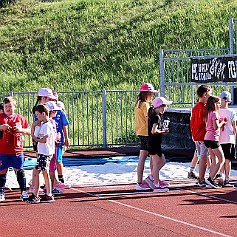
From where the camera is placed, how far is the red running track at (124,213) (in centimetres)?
1059

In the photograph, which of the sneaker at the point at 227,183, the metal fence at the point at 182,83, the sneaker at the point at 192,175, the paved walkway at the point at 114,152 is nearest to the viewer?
the sneaker at the point at 227,183

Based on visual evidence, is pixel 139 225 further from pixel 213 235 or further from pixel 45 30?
pixel 45 30

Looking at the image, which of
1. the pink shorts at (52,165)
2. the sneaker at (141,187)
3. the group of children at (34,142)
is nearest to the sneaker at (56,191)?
the group of children at (34,142)

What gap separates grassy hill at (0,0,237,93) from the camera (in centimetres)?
3800

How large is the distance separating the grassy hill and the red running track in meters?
21.5

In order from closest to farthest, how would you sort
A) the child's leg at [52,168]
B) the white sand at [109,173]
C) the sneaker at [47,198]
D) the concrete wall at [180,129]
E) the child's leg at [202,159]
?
the sneaker at [47,198]
the child's leg at [52,168]
the child's leg at [202,159]
the white sand at [109,173]
the concrete wall at [180,129]

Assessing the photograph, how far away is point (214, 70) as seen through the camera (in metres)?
19.7

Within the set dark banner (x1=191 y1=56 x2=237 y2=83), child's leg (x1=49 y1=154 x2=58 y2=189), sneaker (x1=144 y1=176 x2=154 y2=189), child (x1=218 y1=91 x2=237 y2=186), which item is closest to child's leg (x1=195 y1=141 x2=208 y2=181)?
child (x1=218 y1=91 x2=237 y2=186)

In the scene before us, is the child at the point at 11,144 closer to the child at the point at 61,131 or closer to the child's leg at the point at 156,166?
the child at the point at 61,131

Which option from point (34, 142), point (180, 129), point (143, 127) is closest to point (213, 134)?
point (143, 127)

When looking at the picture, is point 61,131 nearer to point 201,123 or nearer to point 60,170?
point 60,170

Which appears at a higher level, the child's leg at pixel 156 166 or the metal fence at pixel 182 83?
the metal fence at pixel 182 83

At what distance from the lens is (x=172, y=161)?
18406 millimetres

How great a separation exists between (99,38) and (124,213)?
3135cm
